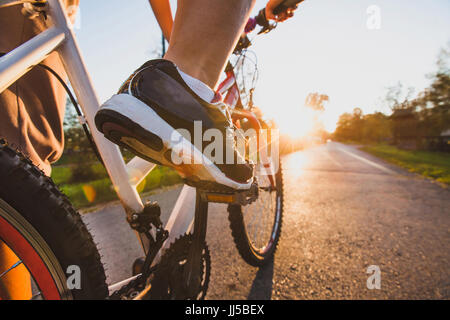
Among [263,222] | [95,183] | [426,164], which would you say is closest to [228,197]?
[263,222]

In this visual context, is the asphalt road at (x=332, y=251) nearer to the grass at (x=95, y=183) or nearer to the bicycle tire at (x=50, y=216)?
the grass at (x=95, y=183)

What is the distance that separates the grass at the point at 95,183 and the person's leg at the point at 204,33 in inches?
62.5

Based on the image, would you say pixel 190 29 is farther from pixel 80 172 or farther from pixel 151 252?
pixel 80 172

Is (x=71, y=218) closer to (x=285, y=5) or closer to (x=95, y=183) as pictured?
(x=285, y=5)

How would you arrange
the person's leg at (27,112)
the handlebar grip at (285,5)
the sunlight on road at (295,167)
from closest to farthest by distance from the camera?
the person's leg at (27,112)
the handlebar grip at (285,5)
the sunlight on road at (295,167)

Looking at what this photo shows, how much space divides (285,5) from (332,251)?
194 cm

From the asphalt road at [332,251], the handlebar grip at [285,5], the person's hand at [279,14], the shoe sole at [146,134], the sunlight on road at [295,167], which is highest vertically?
the person's hand at [279,14]

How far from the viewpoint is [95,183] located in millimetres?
4496

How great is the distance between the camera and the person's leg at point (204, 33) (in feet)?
2.31

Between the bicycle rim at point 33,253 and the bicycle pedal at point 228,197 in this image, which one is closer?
the bicycle rim at point 33,253

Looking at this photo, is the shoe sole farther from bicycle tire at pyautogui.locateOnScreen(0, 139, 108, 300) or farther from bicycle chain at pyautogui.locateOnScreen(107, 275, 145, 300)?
bicycle chain at pyautogui.locateOnScreen(107, 275, 145, 300)

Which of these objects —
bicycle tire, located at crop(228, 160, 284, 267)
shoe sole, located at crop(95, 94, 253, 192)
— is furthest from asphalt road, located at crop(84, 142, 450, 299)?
shoe sole, located at crop(95, 94, 253, 192)

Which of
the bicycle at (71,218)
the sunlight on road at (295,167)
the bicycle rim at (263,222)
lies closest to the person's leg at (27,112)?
the bicycle at (71,218)

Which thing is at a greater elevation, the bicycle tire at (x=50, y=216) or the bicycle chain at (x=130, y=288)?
the bicycle tire at (x=50, y=216)
